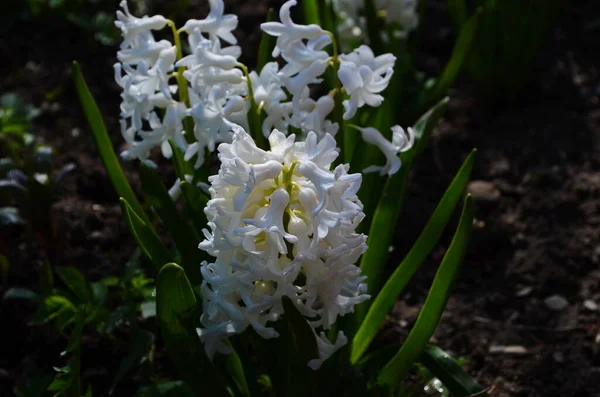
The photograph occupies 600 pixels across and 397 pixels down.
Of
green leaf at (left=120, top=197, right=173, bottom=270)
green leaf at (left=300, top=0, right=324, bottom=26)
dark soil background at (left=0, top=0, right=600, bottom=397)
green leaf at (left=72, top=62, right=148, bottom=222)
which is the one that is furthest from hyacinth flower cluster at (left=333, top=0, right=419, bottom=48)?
green leaf at (left=120, top=197, right=173, bottom=270)

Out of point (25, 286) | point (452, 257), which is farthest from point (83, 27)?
point (452, 257)

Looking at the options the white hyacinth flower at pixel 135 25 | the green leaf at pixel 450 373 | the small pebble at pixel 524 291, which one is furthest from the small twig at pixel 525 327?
the white hyacinth flower at pixel 135 25

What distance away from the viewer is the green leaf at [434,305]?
159 centimetres

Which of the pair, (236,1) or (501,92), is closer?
(501,92)

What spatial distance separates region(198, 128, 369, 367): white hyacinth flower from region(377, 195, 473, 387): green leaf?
0.24 m

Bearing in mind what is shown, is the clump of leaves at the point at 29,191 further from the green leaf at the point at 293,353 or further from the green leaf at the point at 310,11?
the green leaf at the point at 293,353

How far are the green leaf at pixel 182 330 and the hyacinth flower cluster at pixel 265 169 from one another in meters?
0.04

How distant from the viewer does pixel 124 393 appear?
6.76 ft

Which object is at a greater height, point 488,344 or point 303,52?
point 303,52

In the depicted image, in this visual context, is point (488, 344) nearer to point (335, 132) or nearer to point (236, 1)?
point (335, 132)

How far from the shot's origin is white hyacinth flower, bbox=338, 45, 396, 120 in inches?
62.3

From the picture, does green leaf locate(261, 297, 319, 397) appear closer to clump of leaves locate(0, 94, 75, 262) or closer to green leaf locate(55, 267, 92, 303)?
green leaf locate(55, 267, 92, 303)

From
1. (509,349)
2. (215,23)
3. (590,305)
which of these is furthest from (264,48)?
(590,305)

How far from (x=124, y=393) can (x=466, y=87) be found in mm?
2081
